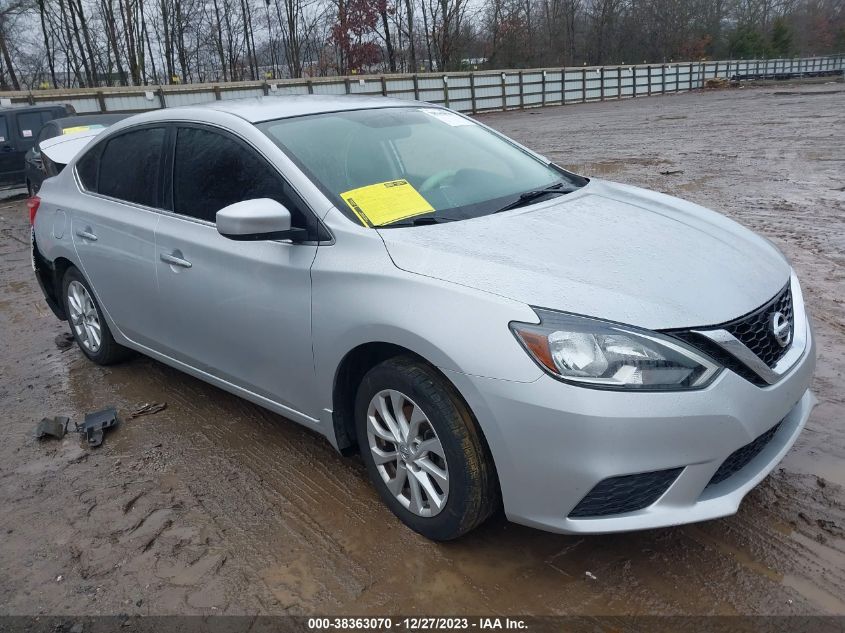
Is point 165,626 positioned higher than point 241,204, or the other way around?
point 241,204

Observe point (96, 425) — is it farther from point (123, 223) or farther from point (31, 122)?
point (31, 122)

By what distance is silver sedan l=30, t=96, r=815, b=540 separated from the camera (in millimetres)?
2213

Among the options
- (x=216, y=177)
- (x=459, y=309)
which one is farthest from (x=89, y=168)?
(x=459, y=309)

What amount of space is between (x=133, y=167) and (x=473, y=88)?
3107cm

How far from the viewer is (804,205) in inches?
319

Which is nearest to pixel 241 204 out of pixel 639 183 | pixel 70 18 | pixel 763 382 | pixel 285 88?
pixel 763 382

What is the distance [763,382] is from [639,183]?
27.9ft

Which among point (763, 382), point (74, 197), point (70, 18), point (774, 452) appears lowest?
point (774, 452)

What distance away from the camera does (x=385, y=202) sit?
298 centimetres

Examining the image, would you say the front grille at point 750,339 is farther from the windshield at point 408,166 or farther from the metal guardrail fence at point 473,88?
the metal guardrail fence at point 473,88

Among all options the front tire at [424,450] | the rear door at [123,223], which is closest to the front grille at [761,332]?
the front tire at [424,450]

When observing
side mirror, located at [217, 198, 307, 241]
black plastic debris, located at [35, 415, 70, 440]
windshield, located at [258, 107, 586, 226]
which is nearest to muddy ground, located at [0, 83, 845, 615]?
black plastic debris, located at [35, 415, 70, 440]

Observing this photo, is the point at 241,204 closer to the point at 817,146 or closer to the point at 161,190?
the point at 161,190

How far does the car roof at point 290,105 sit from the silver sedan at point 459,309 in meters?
0.02
